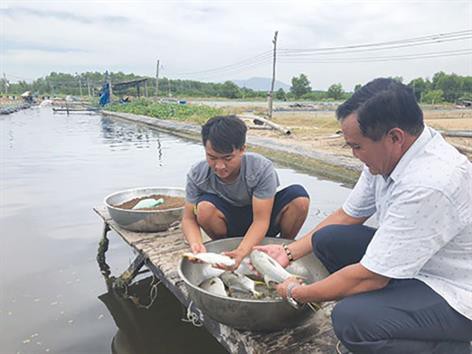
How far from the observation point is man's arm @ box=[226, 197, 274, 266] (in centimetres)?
220

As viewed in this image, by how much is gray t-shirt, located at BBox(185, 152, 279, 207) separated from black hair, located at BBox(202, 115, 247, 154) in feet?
0.95

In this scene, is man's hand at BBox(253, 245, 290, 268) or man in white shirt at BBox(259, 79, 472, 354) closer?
man in white shirt at BBox(259, 79, 472, 354)

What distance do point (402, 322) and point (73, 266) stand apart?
3040 mm

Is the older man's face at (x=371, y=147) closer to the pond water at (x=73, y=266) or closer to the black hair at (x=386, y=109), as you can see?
the black hair at (x=386, y=109)

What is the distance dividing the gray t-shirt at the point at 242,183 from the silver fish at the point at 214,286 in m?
0.61

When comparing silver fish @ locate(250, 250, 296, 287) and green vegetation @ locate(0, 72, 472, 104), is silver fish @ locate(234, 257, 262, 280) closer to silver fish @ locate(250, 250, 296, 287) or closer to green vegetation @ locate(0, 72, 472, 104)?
silver fish @ locate(250, 250, 296, 287)

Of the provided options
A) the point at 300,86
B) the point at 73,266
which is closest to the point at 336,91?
the point at 300,86

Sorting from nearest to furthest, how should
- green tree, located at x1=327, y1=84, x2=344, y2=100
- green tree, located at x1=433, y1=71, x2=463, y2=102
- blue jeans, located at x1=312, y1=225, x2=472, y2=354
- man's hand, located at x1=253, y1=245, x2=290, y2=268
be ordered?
blue jeans, located at x1=312, y1=225, x2=472, y2=354 → man's hand, located at x1=253, y1=245, x2=290, y2=268 → green tree, located at x1=433, y1=71, x2=463, y2=102 → green tree, located at x1=327, y1=84, x2=344, y2=100

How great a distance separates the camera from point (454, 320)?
4.58 feet

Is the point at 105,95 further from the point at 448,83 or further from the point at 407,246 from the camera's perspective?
the point at 448,83

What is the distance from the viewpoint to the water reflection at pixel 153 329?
2.55m

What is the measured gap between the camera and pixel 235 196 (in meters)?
2.64

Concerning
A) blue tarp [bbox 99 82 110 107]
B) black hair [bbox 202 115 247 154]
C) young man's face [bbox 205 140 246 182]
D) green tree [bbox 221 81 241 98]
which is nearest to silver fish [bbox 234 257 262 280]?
young man's face [bbox 205 140 246 182]

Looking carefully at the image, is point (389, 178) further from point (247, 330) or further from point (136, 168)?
point (136, 168)
